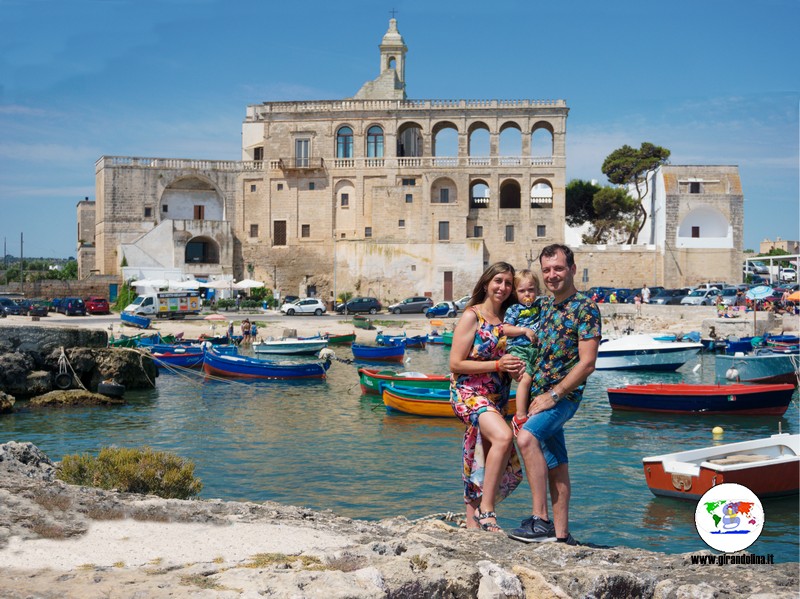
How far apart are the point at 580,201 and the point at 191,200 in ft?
90.2

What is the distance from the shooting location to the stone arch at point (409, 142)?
→ 182ft

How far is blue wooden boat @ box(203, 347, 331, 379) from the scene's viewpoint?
1072 inches

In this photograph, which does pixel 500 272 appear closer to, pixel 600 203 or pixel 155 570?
pixel 155 570

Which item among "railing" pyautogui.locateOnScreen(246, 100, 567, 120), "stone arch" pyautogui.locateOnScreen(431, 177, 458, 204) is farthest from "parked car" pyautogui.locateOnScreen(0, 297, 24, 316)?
"stone arch" pyautogui.locateOnScreen(431, 177, 458, 204)

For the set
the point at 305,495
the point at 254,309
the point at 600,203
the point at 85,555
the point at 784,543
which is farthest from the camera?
the point at 600,203

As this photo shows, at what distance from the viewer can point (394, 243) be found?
52000mm

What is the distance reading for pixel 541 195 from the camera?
202ft

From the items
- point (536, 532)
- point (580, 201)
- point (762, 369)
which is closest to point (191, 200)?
point (580, 201)

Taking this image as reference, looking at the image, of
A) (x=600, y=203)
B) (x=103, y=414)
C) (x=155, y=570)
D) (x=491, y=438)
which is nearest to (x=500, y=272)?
(x=491, y=438)

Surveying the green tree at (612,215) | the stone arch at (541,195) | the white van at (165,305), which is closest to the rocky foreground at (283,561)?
the white van at (165,305)

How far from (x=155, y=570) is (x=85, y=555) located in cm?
75

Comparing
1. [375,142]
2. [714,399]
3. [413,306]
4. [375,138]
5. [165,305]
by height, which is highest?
[375,138]

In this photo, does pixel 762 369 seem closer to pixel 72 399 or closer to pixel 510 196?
pixel 72 399

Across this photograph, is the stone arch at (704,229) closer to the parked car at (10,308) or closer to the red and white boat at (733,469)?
the parked car at (10,308)
